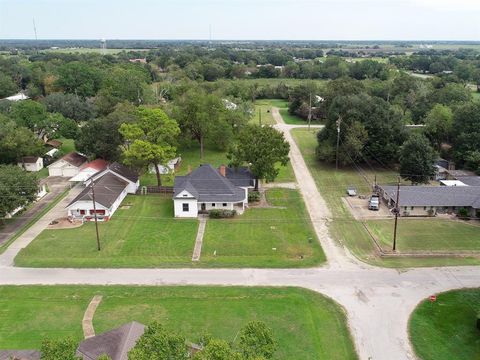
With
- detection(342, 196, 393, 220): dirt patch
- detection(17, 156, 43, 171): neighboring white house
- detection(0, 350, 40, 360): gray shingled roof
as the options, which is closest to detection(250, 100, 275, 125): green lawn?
detection(342, 196, 393, 220): dirt patch

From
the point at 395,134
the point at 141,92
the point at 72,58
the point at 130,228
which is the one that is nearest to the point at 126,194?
the point at 130,228

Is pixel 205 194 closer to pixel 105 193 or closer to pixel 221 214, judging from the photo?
pixel 221 214

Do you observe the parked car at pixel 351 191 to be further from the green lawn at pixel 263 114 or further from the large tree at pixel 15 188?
the green lawn at pixel 263 114

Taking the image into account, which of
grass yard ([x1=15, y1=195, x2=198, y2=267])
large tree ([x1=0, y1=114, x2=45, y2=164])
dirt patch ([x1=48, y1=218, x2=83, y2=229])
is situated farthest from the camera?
large tree ([x1=0, y1=114, x2=45, y2=164])

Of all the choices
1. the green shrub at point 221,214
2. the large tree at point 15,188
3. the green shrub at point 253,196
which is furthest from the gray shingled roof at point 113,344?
the green shrub at point 253,196

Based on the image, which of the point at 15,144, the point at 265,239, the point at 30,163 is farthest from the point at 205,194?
the point at 30,163

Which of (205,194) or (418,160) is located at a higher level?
(418,160)

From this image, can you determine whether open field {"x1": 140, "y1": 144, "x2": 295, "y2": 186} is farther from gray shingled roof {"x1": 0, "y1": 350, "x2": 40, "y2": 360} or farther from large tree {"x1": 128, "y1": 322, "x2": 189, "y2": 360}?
large tree {"x1": 128, "y1": 322, "x2": 189, "y2": 360}
